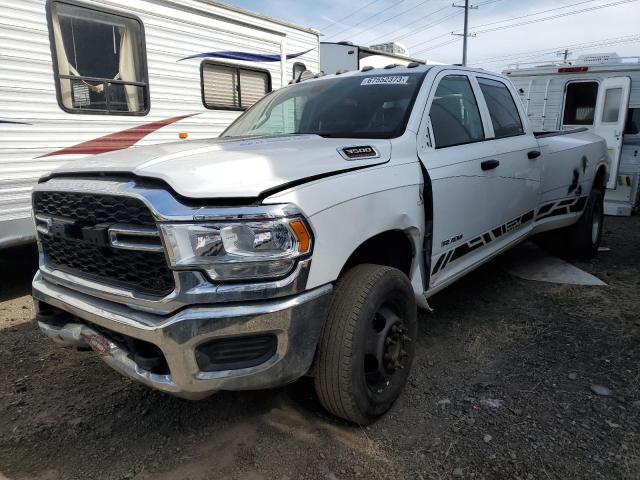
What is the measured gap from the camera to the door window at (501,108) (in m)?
4.00

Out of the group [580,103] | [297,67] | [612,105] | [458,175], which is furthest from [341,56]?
[458,175]

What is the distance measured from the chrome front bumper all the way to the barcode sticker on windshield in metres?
1.79

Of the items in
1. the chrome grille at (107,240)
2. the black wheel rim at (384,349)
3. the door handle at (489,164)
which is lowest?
the black wheel rim at (384,349)

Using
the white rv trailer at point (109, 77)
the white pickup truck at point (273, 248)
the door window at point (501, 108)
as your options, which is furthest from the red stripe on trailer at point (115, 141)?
the door window at point (501, 108)

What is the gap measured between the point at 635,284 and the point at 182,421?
4367 millimetres

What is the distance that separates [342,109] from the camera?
331cm

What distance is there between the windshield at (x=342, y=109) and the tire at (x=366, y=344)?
971mm

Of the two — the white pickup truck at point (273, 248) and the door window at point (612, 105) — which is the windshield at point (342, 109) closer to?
the white pickup truck at point (273, 248)

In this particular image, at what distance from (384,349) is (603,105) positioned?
316 inches

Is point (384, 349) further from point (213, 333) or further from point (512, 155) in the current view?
point (512, 155)

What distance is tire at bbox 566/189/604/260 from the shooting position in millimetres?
5324

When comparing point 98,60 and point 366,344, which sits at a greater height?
point 98,60

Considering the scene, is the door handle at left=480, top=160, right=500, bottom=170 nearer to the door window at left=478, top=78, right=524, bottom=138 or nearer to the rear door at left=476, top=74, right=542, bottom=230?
the rear door at left=476, top=74, right=542, bottom=230

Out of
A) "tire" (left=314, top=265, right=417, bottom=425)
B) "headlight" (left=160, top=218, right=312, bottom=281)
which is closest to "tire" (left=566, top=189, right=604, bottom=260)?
"tire" (left=314, top=265, right=417, bottom=425)
